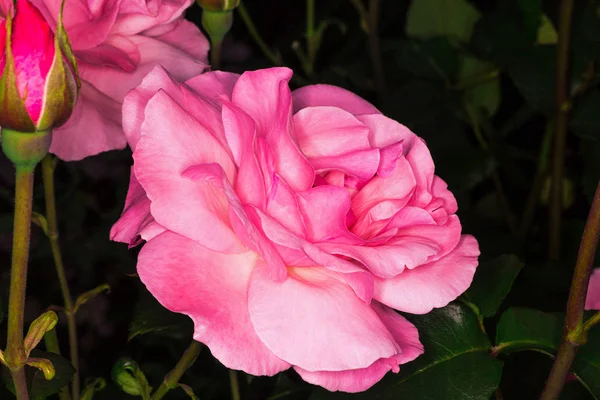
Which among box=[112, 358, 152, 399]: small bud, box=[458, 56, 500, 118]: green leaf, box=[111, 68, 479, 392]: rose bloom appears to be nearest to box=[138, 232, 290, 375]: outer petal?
box=[111, 68, 479, 392]: rose bloom

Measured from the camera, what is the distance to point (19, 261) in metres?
0.38

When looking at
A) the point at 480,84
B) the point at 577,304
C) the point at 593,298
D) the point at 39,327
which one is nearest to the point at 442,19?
the point at 480,84

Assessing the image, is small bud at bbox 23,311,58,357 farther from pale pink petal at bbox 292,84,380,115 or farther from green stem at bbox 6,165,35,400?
pale pink petal at bbox 292,84,380,115

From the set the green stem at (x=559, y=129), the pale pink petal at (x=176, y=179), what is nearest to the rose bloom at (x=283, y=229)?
the pale pink petal at (x=176, y=179)

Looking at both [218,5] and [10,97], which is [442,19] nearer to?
[218,5]

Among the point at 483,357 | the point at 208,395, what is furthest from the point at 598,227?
the point at 208,395

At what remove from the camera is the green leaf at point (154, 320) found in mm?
571

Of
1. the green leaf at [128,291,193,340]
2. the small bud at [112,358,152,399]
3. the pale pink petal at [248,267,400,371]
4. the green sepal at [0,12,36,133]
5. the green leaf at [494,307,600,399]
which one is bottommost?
the green leaf at [128,291,193,340]

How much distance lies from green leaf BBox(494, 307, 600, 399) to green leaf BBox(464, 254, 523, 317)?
0.01 meters

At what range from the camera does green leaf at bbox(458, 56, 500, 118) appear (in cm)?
98

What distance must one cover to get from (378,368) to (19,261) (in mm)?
174

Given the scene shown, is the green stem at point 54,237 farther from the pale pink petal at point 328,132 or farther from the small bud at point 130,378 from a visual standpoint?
the pale pink petal at point 328,132

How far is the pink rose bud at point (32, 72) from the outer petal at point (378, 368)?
0.17m

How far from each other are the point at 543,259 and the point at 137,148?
0.54m
